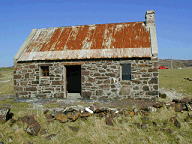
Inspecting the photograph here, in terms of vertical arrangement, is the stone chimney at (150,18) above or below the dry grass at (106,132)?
above

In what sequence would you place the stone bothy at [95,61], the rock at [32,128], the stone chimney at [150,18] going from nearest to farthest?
the rock at [32,128] → the stone bothy at [95,61] → the stone chimney at [150,18]

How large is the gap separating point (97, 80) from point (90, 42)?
2.57 metres

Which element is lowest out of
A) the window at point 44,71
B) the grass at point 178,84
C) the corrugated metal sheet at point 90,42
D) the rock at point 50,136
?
the rock at point 50,136

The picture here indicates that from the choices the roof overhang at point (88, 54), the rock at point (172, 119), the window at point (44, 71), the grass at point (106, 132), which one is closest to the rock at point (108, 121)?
the grass at point (106, 132)

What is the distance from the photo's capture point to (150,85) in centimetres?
948

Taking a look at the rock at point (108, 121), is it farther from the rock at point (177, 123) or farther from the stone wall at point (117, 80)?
the stone wall at point (117, 80)

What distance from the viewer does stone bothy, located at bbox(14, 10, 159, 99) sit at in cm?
959

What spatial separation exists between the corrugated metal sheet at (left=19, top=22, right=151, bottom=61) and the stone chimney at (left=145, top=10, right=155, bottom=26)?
0.40m

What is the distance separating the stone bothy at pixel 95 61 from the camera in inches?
377

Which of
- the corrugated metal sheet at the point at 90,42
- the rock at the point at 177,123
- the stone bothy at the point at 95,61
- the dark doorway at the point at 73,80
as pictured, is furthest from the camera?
the dark doorway at the point at 73,80

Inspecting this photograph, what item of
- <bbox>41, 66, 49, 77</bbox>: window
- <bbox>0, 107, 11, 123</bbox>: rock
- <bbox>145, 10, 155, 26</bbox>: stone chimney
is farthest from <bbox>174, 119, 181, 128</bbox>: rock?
<bbox>41, 66, 49, 77</bbox>: window

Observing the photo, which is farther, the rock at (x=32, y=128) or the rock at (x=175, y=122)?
the rock at (x=175, y=122)

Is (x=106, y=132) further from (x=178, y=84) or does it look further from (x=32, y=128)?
(x=178, y=84)

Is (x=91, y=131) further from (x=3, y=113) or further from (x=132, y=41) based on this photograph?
(x=132, y=41)
